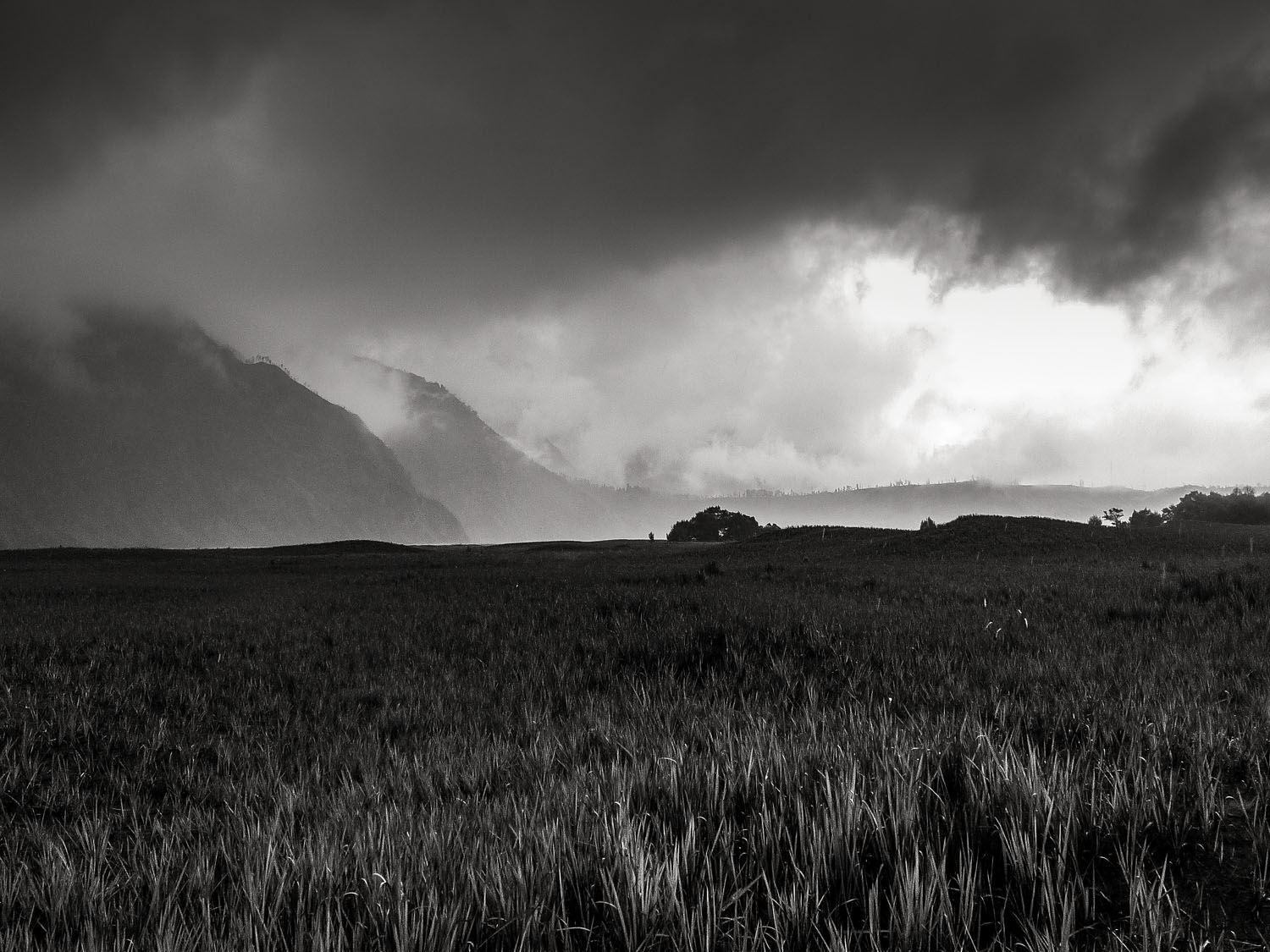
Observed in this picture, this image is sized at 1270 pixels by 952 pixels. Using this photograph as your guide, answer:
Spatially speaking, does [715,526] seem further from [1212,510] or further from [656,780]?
[656,780]

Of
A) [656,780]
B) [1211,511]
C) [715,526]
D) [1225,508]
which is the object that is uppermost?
[1225,508]

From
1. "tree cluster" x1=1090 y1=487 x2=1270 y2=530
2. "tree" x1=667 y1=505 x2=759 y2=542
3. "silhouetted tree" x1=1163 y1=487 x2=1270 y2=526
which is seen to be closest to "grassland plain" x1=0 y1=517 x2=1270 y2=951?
"tree cluster" x1=1090 y1=487 x2=1270 y2=530

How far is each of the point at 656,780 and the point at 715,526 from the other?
10840cm

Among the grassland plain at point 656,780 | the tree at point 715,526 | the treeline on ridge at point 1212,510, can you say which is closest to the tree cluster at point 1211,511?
the treeline on ridge at point 1212,510

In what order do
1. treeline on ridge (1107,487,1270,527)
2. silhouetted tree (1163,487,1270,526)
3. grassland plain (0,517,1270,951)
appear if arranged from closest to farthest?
grassland plain (0,517,1270,951)
silhouetted tree (1163,487,1270,526)
treeline on ridge (1107,487,1270,527)

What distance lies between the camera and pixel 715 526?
360 feet

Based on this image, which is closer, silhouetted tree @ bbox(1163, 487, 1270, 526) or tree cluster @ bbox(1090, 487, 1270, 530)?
silhouetted tree @ bbox(1163, 487, 1270, 526)

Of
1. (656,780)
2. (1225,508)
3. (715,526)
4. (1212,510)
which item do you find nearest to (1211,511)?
(1212,510)

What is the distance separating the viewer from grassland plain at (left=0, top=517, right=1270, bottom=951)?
1.68 metres

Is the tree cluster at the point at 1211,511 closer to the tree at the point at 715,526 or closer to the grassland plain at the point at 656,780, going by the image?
the tree at the point at 715,526

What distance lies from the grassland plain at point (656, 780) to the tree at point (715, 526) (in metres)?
95.2

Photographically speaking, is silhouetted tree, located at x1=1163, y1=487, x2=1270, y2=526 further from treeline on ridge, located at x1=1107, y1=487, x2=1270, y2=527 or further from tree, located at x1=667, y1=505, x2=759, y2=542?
tree, located at x1=667, y1=505, x2=759, y2=542

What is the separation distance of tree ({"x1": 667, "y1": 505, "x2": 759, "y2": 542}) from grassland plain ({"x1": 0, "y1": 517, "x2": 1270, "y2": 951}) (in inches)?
3746

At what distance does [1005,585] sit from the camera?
1355cm
